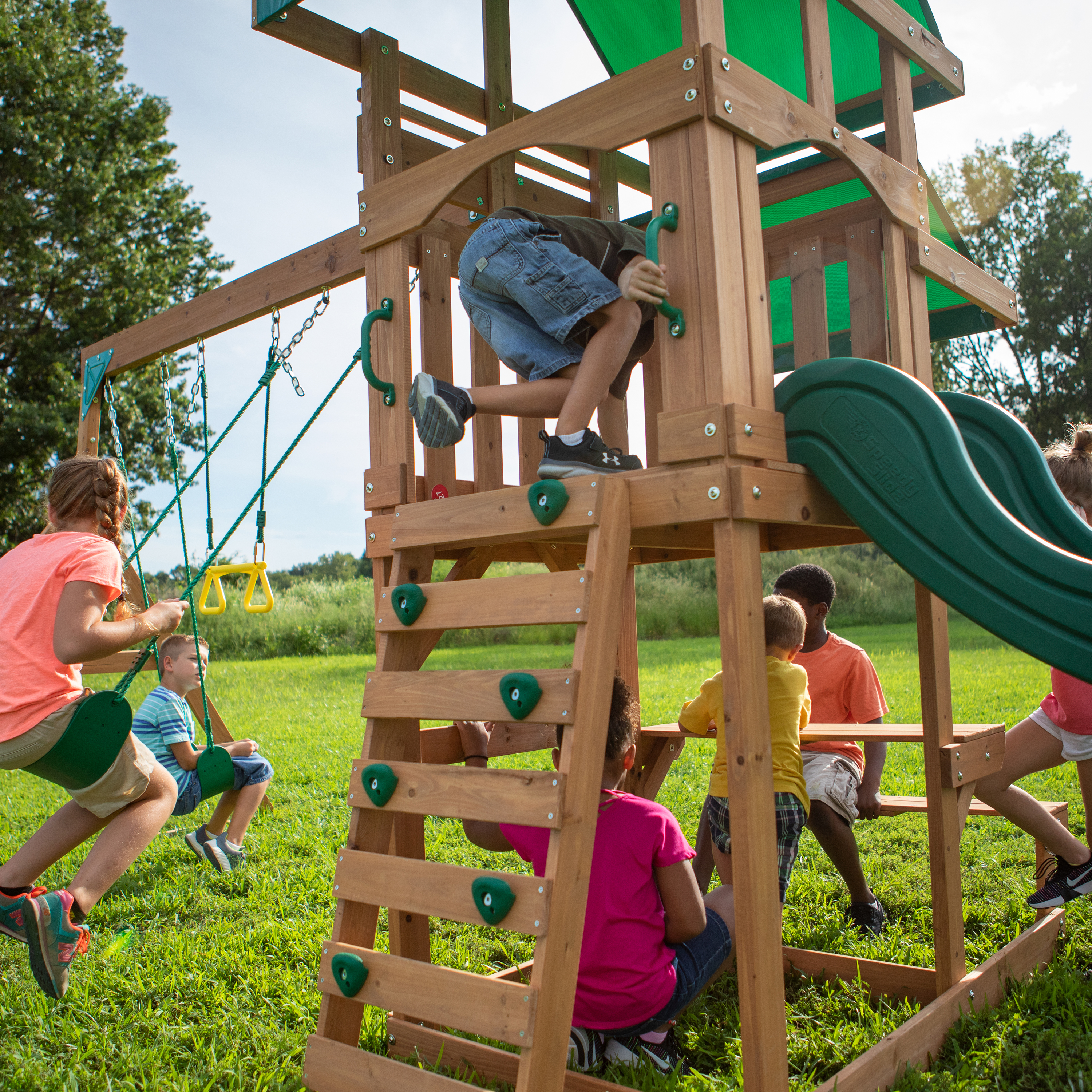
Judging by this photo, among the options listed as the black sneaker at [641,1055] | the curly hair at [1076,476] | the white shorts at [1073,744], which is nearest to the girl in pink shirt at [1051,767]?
the white shorts at [1073,744]

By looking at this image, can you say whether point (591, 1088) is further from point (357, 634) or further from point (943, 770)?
point (357, 634)

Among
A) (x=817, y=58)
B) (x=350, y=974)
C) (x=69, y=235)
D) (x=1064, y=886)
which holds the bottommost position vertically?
(x=1064, y=886)

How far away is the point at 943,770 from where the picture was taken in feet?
10.3

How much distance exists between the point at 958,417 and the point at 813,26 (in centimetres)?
133

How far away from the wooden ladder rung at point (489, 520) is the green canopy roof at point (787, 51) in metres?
2.08

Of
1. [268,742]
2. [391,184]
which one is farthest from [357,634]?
[391,184]

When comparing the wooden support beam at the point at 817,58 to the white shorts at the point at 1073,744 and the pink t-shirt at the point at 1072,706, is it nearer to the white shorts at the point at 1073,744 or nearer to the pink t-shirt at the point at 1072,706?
the pink t-shirt at the point at 1072,706

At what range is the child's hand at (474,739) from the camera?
11.0 feet

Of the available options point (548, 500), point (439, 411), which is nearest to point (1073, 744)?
point (548, 500)

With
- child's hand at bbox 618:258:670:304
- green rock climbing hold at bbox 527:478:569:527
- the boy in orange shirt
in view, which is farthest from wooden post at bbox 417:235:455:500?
the boy in orange shirt

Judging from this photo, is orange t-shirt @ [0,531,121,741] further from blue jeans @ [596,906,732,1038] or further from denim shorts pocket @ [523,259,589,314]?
blue jeans @ [596,906,732,1038]

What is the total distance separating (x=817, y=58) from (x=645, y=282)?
1176mm

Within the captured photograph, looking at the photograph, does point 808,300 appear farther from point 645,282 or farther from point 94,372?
point 94,372

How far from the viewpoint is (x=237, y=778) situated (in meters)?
5.25
